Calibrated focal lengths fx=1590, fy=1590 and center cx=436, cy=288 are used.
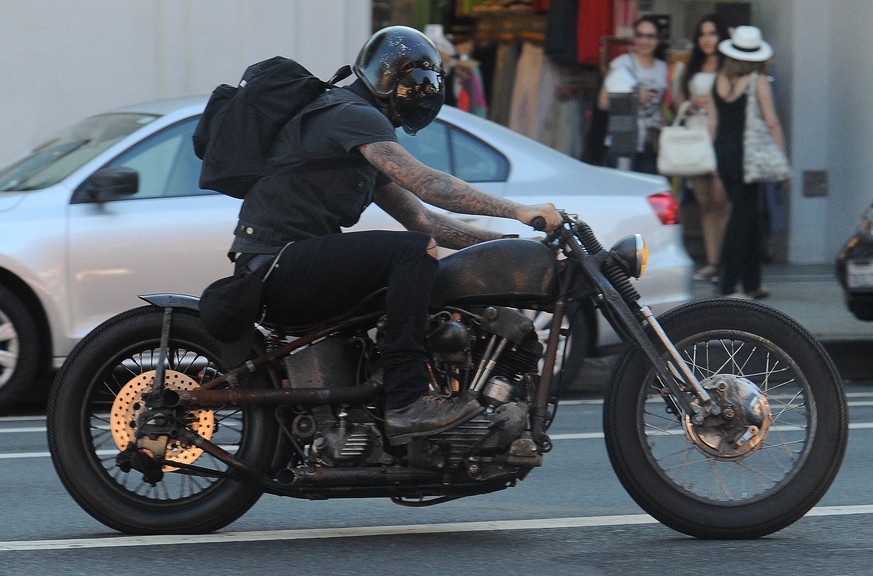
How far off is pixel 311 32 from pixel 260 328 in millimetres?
8192

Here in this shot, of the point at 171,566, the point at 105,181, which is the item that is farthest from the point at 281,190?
the point at 105,181

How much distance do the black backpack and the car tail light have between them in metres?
3.97

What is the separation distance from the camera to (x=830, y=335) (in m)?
10.4

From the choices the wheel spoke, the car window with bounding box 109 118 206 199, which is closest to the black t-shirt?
the wheel spoke

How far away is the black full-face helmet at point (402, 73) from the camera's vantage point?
4762 millimetres

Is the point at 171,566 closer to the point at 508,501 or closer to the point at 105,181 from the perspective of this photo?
the point at 508,501

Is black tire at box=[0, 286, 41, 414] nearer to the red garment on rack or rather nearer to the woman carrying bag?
the woman carrying bag

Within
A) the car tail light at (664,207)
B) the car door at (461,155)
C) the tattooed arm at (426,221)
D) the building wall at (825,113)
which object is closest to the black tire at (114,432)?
the tattooed arm at (426,221)

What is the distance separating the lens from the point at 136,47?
12.5 meters

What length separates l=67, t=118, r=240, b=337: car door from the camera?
7.77 meters

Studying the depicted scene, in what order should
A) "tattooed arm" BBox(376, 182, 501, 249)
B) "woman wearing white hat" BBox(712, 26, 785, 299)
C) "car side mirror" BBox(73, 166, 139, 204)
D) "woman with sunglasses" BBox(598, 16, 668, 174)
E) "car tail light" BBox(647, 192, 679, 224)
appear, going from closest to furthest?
"tattooed arm" BBox(376, 182, 501, 249), "car side mirror" BBox(73, 166, 139, 204), "car tail light" BBox(647, 192, 679, 224), "woman wearing white hat" BBox(712, 26, 785, 299), "woman with sunglasses" BBox(598, 16, 668, 174)

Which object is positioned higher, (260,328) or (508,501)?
(260,328)

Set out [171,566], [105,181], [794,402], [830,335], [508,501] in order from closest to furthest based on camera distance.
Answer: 1. [171,566]
2. [794,402]
3. [508,501]
4. [105,181]
5. [830,335]

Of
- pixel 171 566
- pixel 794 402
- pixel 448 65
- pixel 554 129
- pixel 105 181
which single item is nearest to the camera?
pixel 171 566
